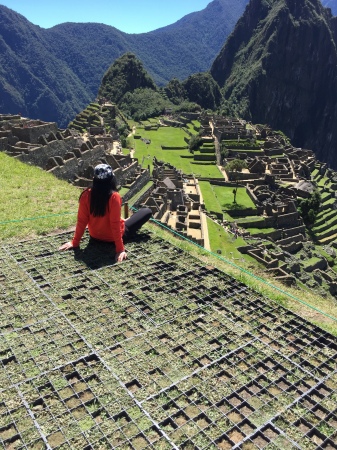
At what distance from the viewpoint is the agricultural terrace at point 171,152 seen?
128 ft

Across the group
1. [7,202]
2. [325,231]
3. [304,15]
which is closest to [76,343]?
[7,202]

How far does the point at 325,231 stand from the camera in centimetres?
3350

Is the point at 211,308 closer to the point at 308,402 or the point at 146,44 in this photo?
the point at 308,402

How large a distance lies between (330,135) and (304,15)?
37.0m

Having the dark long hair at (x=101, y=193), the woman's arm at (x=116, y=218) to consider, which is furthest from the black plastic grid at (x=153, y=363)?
the dark long hair at (x=101, y=193)

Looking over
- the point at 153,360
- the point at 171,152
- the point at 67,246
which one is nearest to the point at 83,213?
the point at 67,246

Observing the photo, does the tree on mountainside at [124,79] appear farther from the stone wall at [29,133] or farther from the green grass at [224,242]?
the green grass at [224,242]

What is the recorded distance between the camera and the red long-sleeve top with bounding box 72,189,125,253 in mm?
5868

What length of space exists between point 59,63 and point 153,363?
470 ft

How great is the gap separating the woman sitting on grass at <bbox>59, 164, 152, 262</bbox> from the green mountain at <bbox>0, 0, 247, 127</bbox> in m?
109

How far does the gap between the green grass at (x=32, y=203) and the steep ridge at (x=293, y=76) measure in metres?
108

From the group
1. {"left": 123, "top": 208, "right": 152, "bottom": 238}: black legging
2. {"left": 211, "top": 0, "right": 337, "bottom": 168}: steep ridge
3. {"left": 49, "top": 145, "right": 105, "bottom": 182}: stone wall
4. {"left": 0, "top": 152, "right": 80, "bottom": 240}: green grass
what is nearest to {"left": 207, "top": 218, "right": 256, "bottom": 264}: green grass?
{"left": 49, "top": 145, "right": 105, "bottom": 182}: stone wall

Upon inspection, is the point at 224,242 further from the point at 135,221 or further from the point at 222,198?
the point at 135,221

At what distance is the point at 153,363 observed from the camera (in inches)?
165
